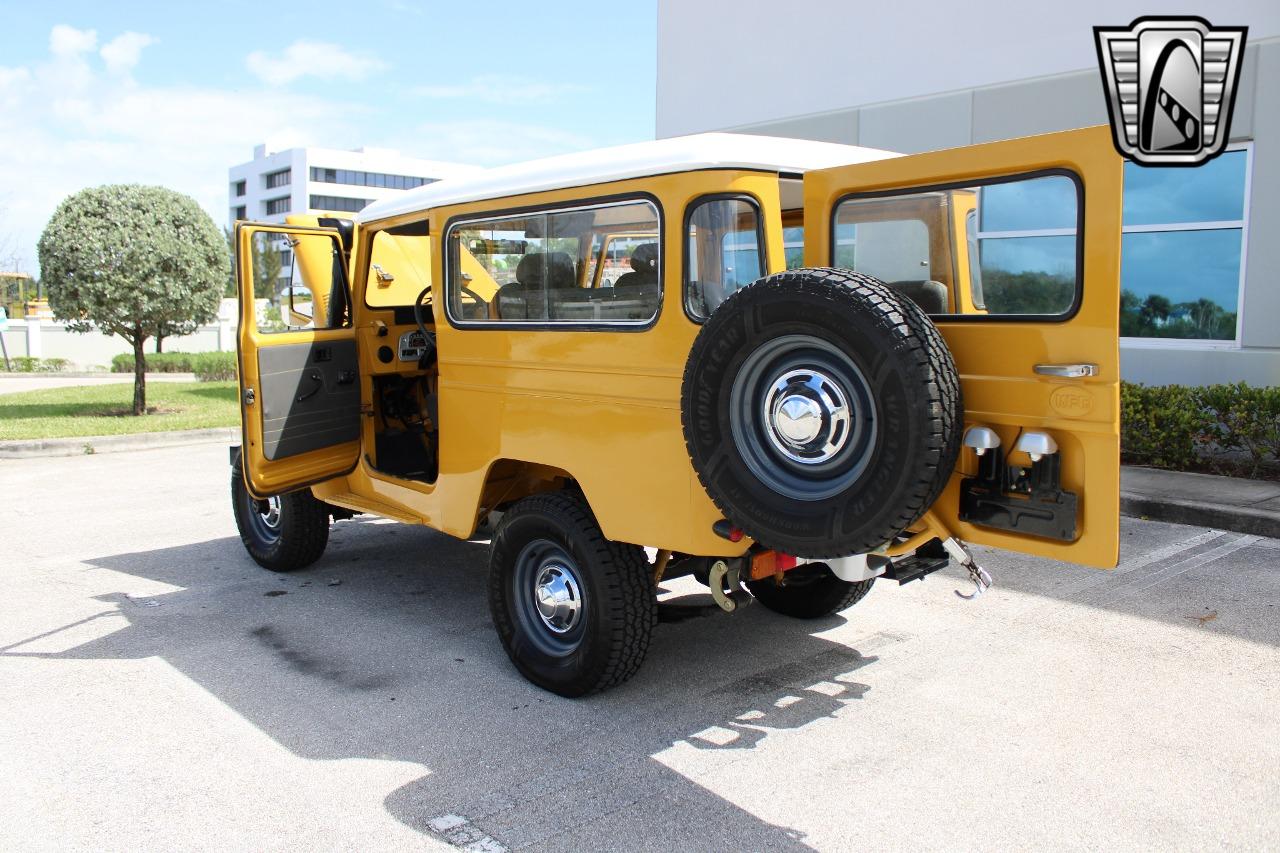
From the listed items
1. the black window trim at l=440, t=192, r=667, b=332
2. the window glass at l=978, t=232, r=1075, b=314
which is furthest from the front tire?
the window glass at l=978, t=232, r=1075, b=314

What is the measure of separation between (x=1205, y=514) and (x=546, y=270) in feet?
17.5

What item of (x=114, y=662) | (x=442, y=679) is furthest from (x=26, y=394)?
(x=442, y=679)

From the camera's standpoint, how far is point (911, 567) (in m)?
4.07

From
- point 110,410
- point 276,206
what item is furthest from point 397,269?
point 276,206

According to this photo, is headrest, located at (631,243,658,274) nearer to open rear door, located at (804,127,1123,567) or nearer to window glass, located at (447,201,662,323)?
window glass, located at (447,201,662,323)

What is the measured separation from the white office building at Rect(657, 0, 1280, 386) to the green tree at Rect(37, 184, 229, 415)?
290 inches

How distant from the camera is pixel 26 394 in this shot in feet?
55.5

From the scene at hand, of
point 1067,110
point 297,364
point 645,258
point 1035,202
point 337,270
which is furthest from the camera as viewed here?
point 1067,110

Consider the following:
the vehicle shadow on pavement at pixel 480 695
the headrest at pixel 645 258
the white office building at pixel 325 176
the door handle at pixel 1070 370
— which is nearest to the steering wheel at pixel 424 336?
the vehicle shadow on pavement at pixel 480 695

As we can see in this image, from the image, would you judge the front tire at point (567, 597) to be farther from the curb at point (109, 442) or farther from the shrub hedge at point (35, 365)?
the shrub hedge at point (35, 365)

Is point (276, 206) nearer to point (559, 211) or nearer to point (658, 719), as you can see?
point (559, 211)

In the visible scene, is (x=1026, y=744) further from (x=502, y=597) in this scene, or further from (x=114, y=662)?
(x=114, y=662)

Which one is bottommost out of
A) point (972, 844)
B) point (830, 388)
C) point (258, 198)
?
point (972, 844)

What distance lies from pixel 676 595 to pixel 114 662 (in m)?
2.87
